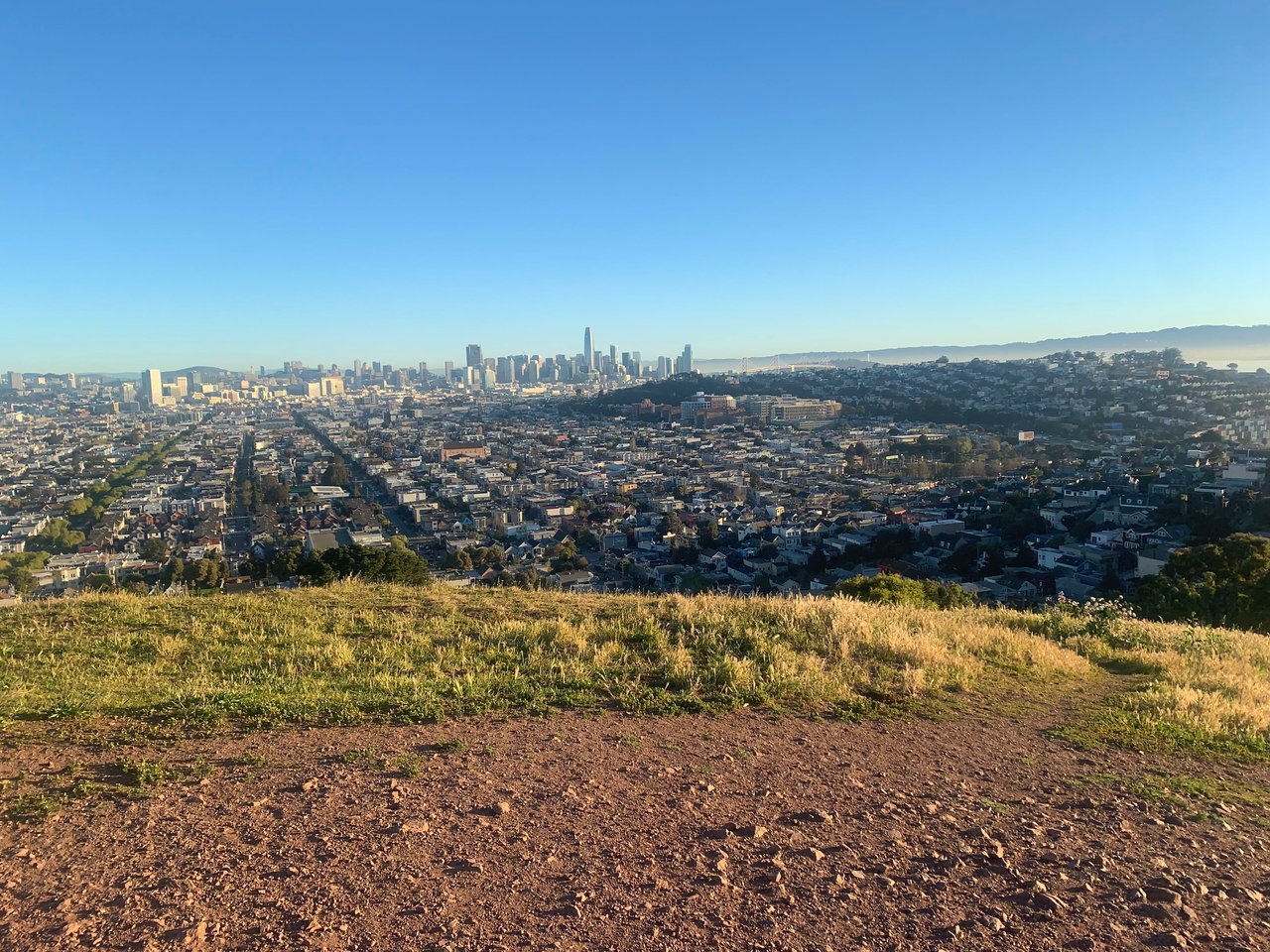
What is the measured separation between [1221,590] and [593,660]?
10.4 m

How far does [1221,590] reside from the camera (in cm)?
1052

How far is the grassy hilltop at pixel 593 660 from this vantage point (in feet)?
13.6

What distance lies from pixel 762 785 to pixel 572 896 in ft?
3.98

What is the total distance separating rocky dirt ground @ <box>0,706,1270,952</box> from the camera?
2.17 meters

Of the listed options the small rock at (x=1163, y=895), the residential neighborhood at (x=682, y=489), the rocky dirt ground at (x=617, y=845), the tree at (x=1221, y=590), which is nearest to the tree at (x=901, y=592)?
the tree at (x=1221, y=590)

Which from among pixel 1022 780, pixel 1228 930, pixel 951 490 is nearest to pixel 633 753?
pixel 1022 780

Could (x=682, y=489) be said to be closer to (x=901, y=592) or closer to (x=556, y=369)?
(x=901, y=592)

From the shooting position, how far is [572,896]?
231 centimetres

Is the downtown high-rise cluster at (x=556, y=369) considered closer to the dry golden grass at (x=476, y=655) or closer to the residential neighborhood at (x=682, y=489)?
the residential neighborhood at (x=682, y=489)

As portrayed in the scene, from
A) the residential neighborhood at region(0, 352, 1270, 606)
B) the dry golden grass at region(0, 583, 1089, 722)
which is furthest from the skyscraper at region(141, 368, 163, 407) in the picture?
the dry golden grass at region(0, 583, 1089, 722)

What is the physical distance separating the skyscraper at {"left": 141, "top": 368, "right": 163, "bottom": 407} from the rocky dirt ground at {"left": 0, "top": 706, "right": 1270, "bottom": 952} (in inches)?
3537

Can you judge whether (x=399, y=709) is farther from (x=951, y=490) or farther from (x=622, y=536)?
(x=951, y=490)

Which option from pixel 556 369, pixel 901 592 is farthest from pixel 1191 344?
pixel 901 592

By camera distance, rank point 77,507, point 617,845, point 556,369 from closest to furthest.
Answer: point 617,845 → point 77,507 → point 556,369
